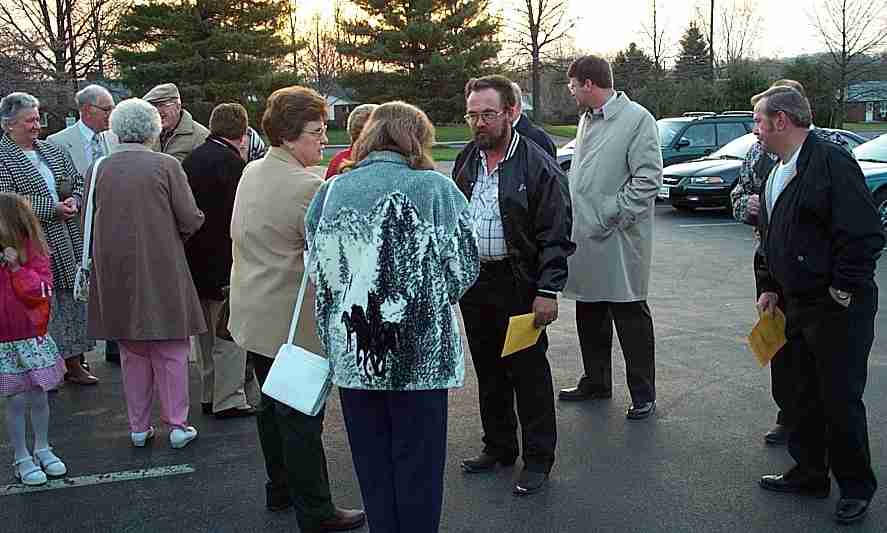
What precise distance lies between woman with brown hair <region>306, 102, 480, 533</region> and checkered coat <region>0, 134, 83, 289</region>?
3.67 metres

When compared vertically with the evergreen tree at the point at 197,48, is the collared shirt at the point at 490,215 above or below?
below

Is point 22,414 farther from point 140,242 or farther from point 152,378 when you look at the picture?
point 140,242

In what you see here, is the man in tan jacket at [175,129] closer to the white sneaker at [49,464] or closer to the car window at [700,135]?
the white sneaker at [49,464]

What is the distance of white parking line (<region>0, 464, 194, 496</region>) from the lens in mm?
4840

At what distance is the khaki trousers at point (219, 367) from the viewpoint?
19.3 feet

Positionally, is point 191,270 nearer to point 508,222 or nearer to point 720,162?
point 508,222

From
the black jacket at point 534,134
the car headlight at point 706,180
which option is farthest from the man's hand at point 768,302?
the car headlight at point 706,180

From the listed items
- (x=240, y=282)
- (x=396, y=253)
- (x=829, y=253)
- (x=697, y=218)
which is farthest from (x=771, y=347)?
(x=697, y=218)

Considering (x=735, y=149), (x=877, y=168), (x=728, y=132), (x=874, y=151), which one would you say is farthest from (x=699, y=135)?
(x=877, y=168)

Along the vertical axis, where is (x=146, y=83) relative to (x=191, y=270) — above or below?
above

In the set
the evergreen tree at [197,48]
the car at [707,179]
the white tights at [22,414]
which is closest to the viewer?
the white tights at [22,414]

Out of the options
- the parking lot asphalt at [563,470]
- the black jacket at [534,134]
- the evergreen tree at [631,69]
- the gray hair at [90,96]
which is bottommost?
the parking lot asphalt at [563,470]

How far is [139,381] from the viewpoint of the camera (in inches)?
211

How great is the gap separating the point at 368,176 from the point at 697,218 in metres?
13.8
